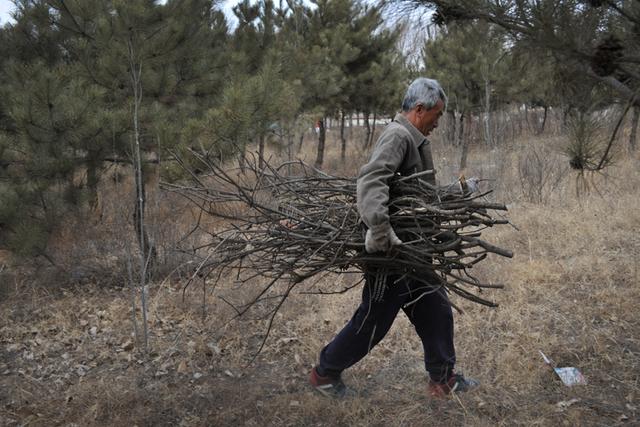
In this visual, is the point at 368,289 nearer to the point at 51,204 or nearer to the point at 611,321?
the point at 611,321

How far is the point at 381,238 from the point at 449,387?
1.18 meters

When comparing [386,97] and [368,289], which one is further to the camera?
[386,97]

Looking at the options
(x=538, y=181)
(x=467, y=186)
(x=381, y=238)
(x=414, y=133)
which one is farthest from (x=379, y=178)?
(x=538, y=181)

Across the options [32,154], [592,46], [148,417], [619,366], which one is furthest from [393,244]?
[32,154]

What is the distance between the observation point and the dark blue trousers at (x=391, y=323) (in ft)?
9.15

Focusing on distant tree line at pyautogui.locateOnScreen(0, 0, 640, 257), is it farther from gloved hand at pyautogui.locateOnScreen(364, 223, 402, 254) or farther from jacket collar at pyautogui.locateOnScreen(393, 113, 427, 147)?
gloved hand at pyautogui.locateOnScreen(364, 223, 402, 254)

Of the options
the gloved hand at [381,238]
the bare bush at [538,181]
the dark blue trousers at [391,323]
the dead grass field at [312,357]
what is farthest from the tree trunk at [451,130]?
the gloved hand at [381,238]

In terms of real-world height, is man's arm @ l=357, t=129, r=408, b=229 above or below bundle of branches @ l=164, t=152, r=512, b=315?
above

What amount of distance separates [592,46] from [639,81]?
24 centimetres

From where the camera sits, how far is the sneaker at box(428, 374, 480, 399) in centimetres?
300

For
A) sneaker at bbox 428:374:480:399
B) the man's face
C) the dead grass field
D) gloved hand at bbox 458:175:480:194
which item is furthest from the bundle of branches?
the dead grass field

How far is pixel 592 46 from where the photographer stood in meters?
2.36

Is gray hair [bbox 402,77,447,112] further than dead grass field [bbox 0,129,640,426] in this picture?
No

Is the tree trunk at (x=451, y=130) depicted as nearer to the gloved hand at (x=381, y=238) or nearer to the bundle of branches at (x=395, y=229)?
the bundle of branches at (x=395, y=229)
